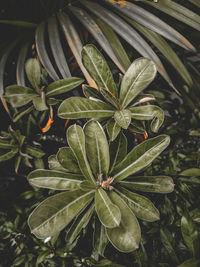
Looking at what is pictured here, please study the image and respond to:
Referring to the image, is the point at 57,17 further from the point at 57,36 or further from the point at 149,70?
the point at 149,70

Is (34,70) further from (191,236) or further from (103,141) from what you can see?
(191,236)

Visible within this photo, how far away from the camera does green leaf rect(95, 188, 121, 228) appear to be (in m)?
0.45

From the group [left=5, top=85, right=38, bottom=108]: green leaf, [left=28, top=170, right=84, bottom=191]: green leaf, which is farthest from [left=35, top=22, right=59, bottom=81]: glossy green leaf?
[left=28, top=170, right=84, bottom=191]: green leaf

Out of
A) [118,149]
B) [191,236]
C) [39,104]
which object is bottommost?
[191,236]

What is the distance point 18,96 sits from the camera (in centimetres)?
71

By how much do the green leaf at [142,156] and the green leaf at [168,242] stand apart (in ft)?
1.06

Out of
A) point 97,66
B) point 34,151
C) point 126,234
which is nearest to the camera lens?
point 126,234

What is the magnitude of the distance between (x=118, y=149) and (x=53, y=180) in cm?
21

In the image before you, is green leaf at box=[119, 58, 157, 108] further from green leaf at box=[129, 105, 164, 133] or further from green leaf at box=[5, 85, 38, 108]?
green leaf at box=[5, 85, 38, 108]

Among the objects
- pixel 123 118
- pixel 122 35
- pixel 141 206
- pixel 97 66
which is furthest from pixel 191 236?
pixel 122 35

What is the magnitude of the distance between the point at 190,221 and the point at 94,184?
310mm

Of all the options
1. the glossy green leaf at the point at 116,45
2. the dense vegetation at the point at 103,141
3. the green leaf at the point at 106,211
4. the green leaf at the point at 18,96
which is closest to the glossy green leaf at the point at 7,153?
the dense vegetation at the point at 103,141

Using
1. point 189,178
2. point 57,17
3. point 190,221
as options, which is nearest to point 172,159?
point 189,178

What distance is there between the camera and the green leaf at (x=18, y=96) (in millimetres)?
703
